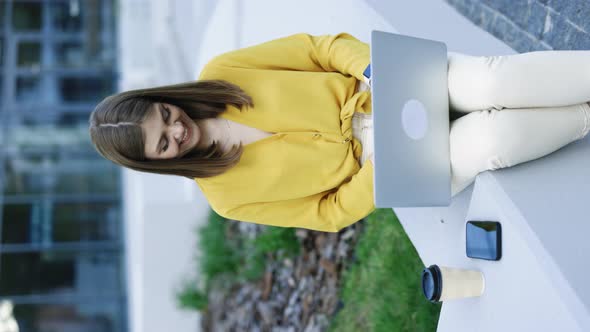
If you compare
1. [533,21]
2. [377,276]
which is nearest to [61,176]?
[377,276]

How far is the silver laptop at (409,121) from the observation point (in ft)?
6.48

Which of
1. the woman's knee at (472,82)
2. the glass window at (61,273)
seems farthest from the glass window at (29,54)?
the woman's knee at (472,82)

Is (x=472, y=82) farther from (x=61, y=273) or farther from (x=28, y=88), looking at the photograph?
(x=28, y=88)

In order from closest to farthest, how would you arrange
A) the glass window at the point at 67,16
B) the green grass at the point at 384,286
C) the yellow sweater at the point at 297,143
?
the yellow sweater at the point at 297,143
the green grass at the point at 384,286
the glass window at the point at 67,16

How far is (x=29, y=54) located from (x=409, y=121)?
7970 mm

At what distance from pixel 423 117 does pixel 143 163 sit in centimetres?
92

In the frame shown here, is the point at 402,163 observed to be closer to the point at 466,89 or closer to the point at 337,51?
the point at 466,89

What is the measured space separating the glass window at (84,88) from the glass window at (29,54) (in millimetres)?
399

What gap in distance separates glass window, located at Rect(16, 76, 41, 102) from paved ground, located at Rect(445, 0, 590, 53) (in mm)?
6693

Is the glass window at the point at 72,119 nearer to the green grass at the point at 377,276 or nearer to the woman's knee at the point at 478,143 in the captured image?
the green grass at the point at 377,276

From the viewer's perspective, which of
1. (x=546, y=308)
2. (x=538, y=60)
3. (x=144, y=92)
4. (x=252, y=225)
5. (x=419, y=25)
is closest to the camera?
(x=546, y=308)

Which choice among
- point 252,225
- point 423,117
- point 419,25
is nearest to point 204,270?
point 252,225

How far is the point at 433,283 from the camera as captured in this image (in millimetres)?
1988

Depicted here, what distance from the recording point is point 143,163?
2.33m
